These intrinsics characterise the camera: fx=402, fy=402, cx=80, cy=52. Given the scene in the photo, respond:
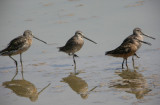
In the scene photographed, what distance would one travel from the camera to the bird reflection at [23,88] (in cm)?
758

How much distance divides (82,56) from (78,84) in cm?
235

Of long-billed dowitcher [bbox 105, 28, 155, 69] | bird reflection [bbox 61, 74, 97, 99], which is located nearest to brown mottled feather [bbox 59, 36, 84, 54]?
long-billed dowitcher [bbox 105, 28, 155, 69]

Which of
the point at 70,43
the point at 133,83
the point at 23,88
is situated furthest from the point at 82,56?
the point at 133,83

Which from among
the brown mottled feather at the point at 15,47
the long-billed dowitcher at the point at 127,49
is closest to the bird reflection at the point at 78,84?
the long-billed dowitcher at the point at 127,49

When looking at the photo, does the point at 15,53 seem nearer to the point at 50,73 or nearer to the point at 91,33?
the point at 50,73

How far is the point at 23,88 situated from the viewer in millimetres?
8148

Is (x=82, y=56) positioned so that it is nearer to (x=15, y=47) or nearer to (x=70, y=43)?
(x=70, y=43)

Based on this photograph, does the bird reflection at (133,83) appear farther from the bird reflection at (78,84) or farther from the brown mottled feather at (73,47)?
the brown mottled feather at (73,47)

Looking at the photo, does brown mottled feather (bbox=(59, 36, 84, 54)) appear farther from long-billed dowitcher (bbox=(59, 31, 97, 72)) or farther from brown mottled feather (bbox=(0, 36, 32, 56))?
brown mottled feather (bbox=(0, 36, 32, 56))

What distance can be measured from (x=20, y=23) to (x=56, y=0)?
294 cm

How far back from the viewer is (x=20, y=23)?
45.7 ft

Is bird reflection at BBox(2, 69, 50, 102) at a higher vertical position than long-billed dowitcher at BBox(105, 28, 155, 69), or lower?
lower

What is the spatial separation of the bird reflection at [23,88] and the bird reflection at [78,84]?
0.59 metres

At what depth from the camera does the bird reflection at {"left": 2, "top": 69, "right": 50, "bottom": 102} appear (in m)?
7.58
